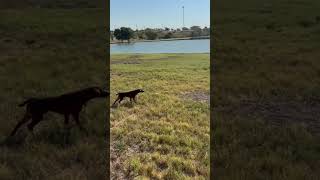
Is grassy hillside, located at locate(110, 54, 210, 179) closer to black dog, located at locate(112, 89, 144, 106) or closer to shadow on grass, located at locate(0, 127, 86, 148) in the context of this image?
black dog, located at locate(112, 89, 144, 106)

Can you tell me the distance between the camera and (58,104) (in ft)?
26.0

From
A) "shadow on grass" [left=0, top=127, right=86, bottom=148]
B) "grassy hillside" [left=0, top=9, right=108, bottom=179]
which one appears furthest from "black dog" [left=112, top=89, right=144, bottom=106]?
"shadow on grass" [left=0, top=127, right=86, bottom=148]

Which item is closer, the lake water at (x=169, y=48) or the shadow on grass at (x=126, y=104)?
the shadow on grass at (x=126, y=104)

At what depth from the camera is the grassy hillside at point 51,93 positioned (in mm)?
7137

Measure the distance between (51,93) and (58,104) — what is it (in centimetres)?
727

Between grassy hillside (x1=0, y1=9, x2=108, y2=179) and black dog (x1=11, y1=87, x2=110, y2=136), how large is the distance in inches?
21.5
